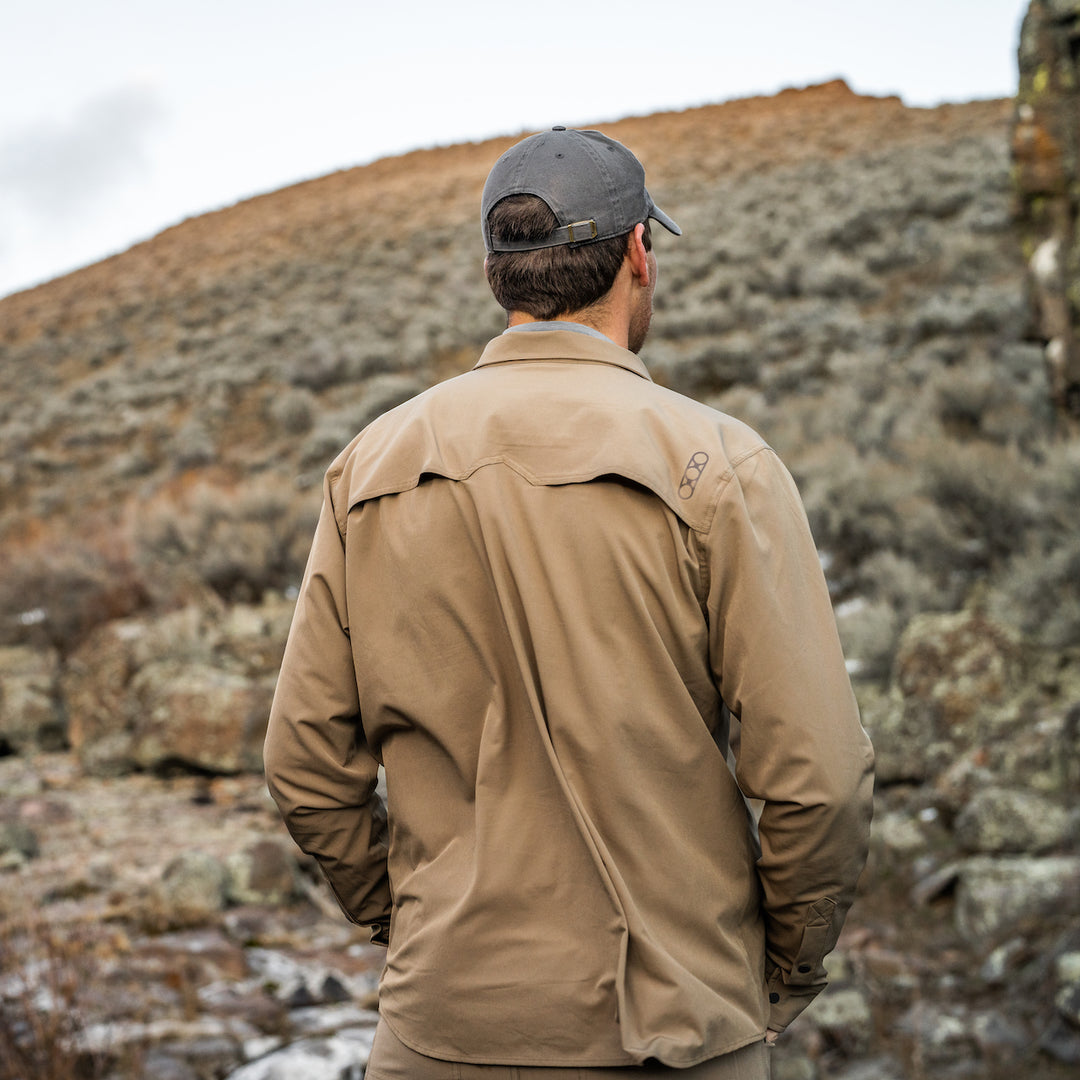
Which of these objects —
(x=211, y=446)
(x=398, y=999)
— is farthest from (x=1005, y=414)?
(x=211, y=446)

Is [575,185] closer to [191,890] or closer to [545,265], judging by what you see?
[545,265]

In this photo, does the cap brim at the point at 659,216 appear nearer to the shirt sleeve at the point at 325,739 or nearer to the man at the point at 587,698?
the man at the point at 587,698

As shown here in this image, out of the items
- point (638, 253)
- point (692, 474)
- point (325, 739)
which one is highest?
point (638, 253)

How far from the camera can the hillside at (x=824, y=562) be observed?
4039mm

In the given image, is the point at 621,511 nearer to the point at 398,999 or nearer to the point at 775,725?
the point at 775,725

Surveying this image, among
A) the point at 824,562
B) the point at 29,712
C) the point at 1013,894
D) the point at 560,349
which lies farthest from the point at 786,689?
the point at 29,712

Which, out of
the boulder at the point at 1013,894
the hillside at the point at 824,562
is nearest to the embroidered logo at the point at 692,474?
the hillside at the point at 824,562

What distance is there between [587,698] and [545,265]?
70 cm

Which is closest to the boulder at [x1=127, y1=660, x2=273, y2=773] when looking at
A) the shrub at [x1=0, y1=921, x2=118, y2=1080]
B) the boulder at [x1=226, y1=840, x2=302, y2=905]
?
the boulder at [x1=226, y1=840, x2=302, y2=905]

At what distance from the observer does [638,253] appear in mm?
1672

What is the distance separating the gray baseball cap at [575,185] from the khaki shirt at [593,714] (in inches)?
6.8

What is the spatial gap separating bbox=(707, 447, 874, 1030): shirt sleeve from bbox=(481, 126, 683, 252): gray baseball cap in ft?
1.51

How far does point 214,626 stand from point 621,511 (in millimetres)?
7932

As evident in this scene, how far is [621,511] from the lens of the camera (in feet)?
4.84
